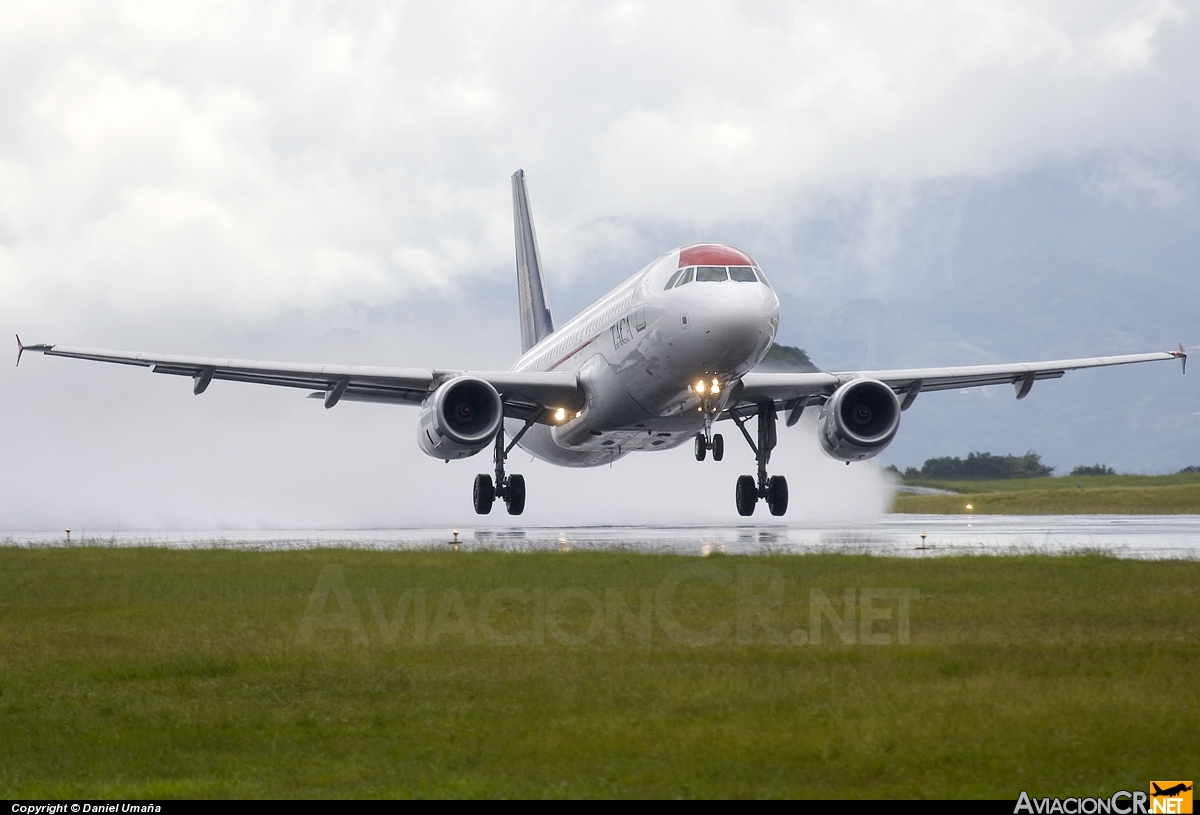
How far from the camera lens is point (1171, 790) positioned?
28.0 ft

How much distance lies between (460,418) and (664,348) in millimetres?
5812

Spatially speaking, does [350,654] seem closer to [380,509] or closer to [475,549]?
[475,549]

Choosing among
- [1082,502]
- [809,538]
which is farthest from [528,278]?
[809,538]

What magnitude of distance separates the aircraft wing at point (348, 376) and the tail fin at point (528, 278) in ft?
46.6

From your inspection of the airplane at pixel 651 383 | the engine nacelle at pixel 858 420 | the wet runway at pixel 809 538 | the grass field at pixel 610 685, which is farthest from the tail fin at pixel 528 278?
the grass field at pixel 610 685

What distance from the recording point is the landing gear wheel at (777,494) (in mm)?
37125

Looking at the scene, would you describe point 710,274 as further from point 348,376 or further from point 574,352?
point 348,376

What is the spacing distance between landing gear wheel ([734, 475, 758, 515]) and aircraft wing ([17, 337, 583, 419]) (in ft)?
15.6

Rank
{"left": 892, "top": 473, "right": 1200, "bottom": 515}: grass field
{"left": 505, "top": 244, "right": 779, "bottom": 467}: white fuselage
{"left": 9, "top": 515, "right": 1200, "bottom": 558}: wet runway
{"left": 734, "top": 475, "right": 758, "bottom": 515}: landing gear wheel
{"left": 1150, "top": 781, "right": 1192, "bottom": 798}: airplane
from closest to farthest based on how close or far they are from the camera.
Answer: {"left": 1150, "top": 781, "right": 1192, "bottom": 798}: airplane
{"left": 9, "top": 515, "right": 1200, "bottom": 558}: wet runway
{"left": 505, "top": 244, "right": 779, "bottom": 467}: white fuselage
{"left": 734, "top": 475, "right": 758, "bottom": 515}: landing gear wheel
{"left": 892, "top": 473, "right": 1200, "bottom": 515}: grass field

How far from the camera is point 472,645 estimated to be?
47.9ft

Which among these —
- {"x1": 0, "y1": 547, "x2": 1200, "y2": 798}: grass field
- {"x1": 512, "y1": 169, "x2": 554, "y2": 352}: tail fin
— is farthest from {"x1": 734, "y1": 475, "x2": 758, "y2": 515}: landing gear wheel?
{"x1": 0, "y1": 547, "x2": 1200, "y2": 798}: grass field

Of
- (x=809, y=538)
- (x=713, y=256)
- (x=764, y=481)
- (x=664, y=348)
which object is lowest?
(x=809, y=538)

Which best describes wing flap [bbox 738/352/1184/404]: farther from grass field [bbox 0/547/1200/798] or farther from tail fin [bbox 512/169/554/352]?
tail fin [bbox 512/169/554/352]

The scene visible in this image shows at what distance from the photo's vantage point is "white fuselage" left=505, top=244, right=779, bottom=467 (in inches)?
1201
